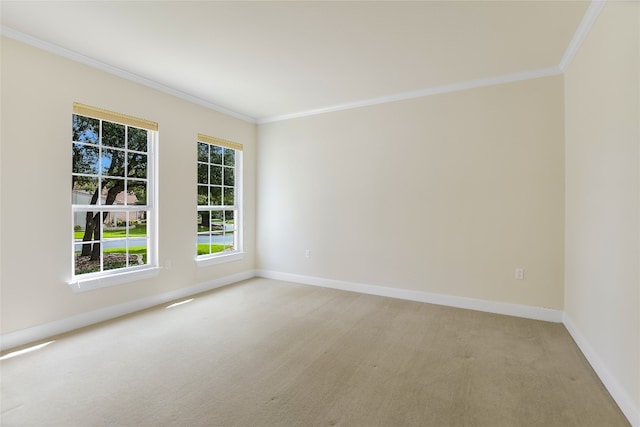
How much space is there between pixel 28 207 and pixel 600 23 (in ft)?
16.0

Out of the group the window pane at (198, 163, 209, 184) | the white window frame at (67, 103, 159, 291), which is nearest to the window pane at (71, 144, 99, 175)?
the white window frame at (67, 103, 159, 291)

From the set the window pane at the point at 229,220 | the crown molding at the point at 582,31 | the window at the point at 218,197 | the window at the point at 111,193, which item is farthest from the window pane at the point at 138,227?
the crown molding at the point at 582,31

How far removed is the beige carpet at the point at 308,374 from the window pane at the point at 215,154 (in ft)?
7.57

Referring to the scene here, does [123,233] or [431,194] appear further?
[431,194]

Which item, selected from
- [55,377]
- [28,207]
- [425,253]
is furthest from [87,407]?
[425,253]

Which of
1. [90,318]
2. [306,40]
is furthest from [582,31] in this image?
[90,318]

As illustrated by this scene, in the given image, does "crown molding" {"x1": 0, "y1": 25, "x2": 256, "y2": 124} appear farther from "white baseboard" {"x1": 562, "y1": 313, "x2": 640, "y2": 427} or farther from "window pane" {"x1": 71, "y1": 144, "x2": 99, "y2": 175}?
"white baseboard" {"x1": 562, "y1": 313, "x2": 640, "y2": 427}

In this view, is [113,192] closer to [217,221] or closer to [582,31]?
[217,221]

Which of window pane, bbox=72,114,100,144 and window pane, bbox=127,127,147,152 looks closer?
window pane, bbox=72,114,100,144

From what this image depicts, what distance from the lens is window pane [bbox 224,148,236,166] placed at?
4914 mm

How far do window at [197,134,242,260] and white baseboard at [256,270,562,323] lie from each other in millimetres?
1011

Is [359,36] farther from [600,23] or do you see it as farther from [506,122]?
[506,122]

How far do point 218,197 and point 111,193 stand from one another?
1.53 metres

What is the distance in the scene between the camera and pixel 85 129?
3.19 meters
